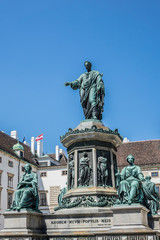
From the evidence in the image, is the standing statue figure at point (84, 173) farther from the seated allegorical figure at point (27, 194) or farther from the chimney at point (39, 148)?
the chimney at point (39, 148)

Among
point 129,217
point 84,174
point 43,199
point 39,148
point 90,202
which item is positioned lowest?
point 43,199

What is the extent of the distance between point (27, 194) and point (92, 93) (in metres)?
5.47

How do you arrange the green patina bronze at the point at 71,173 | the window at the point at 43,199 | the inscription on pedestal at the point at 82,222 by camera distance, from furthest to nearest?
the window at the point at 43,199 → the green patina bronze at the point at 71,173 → the inscription on pedestal at the point at 82,222

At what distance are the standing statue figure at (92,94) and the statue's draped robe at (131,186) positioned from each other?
149 inches

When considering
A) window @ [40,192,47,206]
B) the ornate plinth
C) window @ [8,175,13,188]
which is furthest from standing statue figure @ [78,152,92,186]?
window @ [40,192,47,206]

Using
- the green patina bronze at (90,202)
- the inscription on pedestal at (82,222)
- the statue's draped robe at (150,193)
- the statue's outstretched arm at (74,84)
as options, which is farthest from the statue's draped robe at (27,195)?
the statue's outstretched arm at (74,84)

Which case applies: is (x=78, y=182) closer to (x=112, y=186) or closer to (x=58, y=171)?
(x=112, y=186)

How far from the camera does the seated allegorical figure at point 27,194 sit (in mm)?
11945

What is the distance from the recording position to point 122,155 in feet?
161

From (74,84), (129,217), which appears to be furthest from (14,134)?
(129,217)

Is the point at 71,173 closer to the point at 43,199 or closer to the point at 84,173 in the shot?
the point at 84,173

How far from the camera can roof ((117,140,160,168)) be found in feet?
155

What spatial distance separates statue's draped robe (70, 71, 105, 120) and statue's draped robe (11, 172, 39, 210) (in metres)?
4.16

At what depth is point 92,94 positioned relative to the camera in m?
15.2
